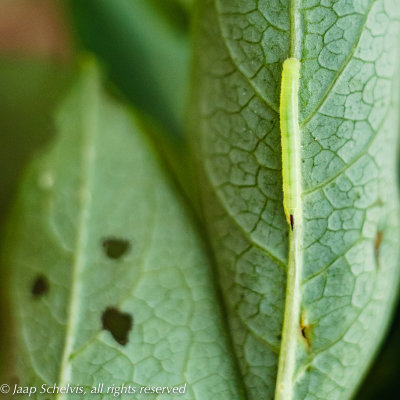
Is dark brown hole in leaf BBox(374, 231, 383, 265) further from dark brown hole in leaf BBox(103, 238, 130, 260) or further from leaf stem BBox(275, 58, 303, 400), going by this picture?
dark brown hole in leaf BBox(103, 238, 130, 260)

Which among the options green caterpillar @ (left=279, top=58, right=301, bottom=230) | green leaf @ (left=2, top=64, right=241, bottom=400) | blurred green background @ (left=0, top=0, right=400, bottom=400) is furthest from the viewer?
blurred green background @ (left=0, top=0, right=400, bottom=400)

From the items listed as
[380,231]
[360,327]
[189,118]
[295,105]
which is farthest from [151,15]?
[360,327]

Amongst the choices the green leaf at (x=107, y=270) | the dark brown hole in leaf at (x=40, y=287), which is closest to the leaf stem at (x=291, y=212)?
the green leaf at (x=107, y=270)

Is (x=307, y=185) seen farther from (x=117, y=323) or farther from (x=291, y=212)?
(x=117, y=323)

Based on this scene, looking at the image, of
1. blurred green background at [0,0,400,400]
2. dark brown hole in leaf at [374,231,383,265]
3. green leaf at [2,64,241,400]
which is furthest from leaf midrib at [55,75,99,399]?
dark brown hole in leaf at [374,231,383,265]

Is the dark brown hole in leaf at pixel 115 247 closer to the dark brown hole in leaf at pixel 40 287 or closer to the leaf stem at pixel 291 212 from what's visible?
the dark brown hole in leaf at pixel 40 287

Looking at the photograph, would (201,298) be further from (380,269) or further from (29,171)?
(29,171)
